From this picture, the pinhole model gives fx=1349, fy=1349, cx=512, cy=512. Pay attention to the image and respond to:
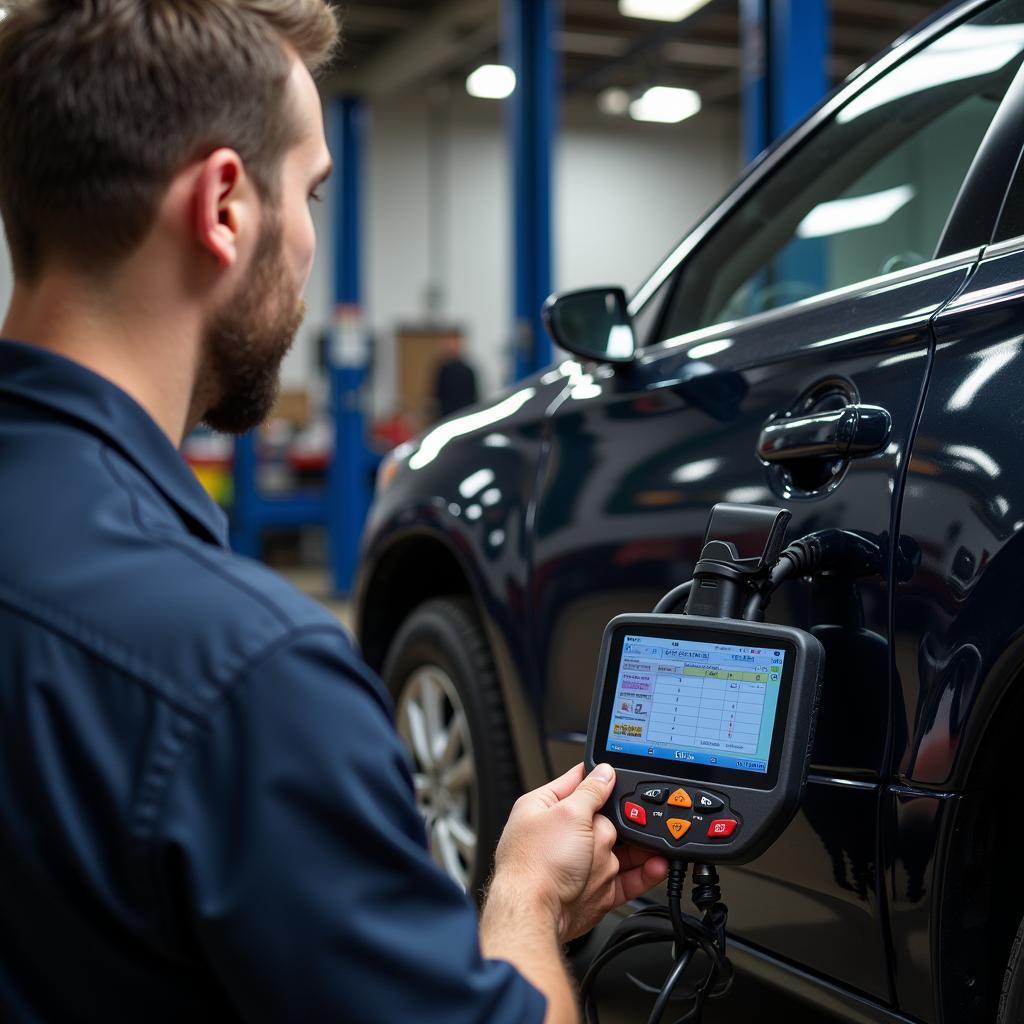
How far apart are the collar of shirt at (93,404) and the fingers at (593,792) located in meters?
0.53

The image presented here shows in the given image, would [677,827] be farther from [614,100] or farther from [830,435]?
[614,100]

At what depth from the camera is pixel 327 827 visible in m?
0.80

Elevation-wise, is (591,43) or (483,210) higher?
(591,43)

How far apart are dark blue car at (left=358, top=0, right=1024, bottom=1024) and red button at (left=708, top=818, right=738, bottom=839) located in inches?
6.6

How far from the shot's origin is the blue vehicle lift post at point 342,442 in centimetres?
927

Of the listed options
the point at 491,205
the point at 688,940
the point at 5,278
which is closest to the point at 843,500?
the point at 688,940

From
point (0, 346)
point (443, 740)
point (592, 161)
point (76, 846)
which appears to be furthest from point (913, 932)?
point (592, 161)

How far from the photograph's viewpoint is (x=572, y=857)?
123 centimetres

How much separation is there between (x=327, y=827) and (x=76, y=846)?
0.14 metres

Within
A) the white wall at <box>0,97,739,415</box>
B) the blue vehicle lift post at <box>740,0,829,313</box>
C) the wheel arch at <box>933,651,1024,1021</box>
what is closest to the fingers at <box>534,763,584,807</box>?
the wheel arch at <box>933,651,1024,1021</box>

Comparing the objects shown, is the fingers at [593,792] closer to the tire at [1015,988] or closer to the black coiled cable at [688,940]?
the black coiled cable at [688,940]

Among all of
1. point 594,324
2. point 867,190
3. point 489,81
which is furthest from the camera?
point 489,81

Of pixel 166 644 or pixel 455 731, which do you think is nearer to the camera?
pixel 166 644

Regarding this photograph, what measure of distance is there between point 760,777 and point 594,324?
2.91ft
